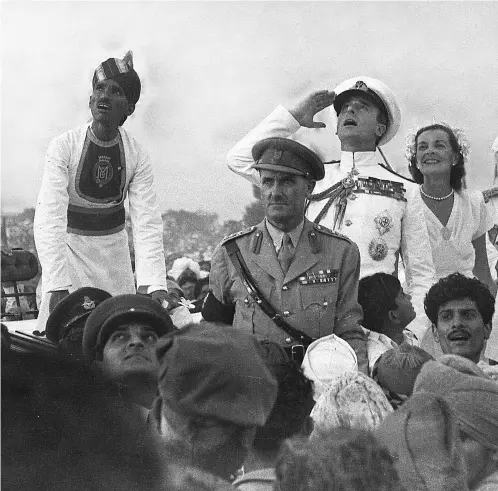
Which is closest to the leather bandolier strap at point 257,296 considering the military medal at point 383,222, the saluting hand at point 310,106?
the saluting hand at point 310,106

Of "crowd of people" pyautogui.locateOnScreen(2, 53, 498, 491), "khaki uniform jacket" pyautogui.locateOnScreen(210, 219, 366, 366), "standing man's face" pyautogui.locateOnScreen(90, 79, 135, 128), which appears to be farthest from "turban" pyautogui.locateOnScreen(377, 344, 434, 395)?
"standing man's face" pyautogui.locateOnScreen(90, 79, 135, 128)

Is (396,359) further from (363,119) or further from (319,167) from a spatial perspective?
(363,119)

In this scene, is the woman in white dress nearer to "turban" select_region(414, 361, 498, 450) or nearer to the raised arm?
the raised arm

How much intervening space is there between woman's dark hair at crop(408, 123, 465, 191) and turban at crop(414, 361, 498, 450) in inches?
55.4

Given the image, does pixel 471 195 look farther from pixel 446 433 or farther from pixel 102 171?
pixel 446 433

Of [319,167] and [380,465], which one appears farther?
[319,167]

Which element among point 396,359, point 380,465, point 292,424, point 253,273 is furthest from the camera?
point 253,273

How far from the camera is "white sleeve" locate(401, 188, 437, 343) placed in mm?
3662

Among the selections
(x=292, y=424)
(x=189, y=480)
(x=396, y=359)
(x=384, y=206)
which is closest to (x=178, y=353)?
(x=189, y=480)

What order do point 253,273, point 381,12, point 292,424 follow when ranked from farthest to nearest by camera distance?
point 381,12, point 253,273, point 292,424

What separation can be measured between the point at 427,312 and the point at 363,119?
73 centimetres

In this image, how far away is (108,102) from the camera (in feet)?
11.2

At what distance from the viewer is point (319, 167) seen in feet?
11.1

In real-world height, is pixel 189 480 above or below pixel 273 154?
below
